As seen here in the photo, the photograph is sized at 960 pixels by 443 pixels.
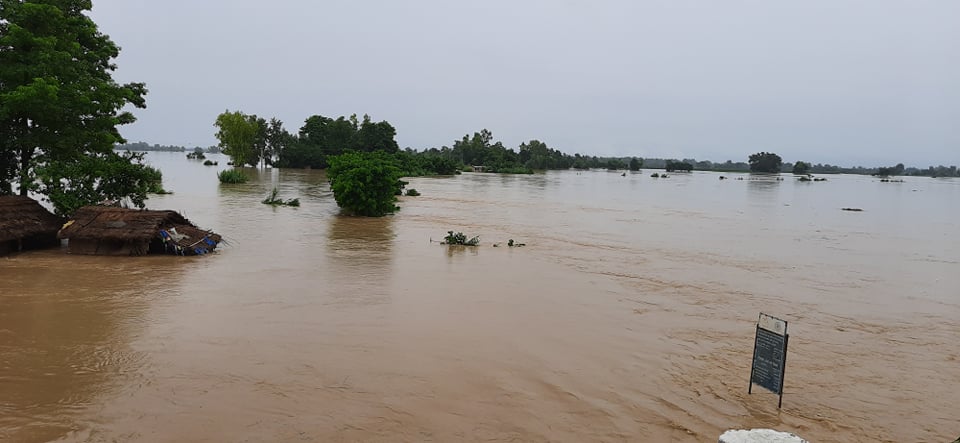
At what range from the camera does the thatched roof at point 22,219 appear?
41.4 ft

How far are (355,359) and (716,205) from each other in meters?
34.6

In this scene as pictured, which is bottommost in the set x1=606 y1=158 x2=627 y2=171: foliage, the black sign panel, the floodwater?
the floodwater

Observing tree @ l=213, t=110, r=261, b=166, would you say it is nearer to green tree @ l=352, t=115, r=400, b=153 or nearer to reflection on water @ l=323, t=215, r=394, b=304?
green tree @ l=352, t=115, r=400, b=153

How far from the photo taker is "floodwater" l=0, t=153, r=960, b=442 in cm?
560

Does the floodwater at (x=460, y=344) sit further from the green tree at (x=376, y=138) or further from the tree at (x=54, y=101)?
the green tree at (x=376, y=138)

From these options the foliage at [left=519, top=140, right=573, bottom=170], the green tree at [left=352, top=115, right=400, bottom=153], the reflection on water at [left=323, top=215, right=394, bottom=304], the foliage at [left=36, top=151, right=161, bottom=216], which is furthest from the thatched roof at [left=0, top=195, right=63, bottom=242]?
the foliage at [left=519, top=140, right=573, bottom=170]

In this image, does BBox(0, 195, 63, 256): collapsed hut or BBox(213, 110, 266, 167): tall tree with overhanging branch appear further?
BBox(213, 110, 266, 167): tall tree with overhanging branch

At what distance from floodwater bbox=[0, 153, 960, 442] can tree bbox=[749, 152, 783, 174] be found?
132 metres

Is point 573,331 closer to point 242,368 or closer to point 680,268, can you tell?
point 242,368

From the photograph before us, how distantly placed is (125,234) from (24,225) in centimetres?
230

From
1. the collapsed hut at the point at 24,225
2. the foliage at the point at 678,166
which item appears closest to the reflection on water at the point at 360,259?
the collapsed hut at the point at 24,225

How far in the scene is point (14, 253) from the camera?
1289cm

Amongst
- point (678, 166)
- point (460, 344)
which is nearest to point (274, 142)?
point (460, 344)

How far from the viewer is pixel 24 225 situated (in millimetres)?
13062
